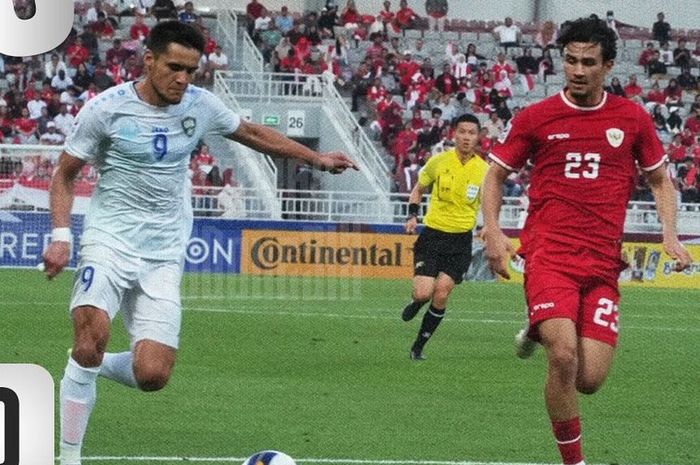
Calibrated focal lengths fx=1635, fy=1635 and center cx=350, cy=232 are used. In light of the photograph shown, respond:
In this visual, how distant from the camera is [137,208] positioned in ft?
29.6

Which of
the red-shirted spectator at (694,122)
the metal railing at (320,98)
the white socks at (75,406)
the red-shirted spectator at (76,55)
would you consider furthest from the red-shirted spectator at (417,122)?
the white socks at (75,406)

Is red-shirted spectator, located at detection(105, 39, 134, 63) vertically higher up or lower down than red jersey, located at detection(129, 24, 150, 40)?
lower down

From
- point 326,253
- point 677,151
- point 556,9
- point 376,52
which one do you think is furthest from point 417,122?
point 326,253

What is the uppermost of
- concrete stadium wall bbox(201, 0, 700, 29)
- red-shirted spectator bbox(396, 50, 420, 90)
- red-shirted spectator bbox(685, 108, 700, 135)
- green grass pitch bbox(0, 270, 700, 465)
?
concrete stadium wall bbox(201, 0, 700, 29)

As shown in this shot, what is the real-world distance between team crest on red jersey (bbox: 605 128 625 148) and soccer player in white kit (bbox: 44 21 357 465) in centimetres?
147

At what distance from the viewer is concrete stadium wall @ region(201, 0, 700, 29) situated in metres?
42.3

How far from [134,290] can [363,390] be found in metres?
4.43

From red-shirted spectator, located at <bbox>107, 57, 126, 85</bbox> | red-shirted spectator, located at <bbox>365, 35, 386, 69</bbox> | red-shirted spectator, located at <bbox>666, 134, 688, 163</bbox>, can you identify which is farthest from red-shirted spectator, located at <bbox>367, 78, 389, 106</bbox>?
red-shirted spectator, located at <bbox>666, 134, 688, 163</bbox>

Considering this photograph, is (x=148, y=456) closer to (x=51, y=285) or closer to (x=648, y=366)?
(x=648, y=366)

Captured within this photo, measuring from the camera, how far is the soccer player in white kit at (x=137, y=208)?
8.74 metres

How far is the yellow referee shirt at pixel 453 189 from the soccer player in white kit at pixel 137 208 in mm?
7487

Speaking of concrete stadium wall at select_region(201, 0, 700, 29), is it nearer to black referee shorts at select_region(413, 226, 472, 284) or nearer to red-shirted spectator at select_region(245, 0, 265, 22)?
red-shirted spectator at select_region(245, 0, 265, 22)

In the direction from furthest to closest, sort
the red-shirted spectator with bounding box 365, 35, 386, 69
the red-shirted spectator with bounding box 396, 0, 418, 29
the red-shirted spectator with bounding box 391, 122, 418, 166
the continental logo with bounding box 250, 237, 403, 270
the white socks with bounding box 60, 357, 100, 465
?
the red-shirted spectator with bounding box 396, 0, 418, 29 → the red-shirted spectator with bounding box 365, 35, 386, 69 → the red-shirted spectator with bounding box 391, 122, 418, 166 → the continental logo with bounding box 250, 237, 403, 270 → the white socks with bounding box 60, 357, 100, 465

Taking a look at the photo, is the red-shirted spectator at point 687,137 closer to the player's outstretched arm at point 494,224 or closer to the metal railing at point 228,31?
the metal railing at point 228,31
